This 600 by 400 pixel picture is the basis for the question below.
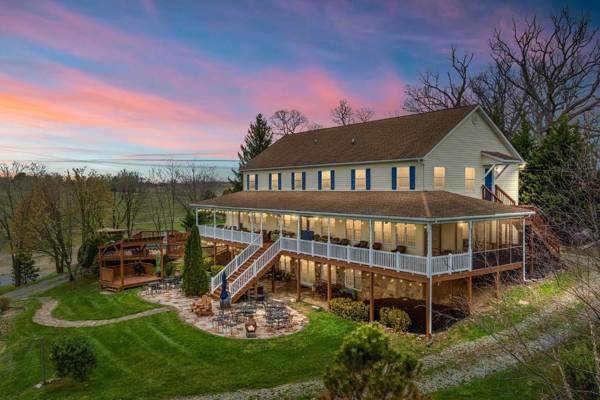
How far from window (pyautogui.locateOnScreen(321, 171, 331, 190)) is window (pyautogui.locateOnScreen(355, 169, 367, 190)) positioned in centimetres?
262

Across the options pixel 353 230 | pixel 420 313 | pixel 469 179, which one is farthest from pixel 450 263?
pixel 469 179

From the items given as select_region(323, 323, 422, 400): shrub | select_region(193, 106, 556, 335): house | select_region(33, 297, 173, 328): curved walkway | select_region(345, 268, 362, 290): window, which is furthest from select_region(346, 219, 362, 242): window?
select_region(323, 323, 422, 400): shrub

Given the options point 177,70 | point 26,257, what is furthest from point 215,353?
point 26,257

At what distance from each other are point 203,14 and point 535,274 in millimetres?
27764

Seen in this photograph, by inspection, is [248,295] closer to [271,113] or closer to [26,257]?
[26,257]

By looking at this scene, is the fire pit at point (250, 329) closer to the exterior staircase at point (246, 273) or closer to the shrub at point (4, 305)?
the exterior staircase at point (246, 273)

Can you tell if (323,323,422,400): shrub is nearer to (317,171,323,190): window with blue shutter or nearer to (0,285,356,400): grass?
(0,285,356,400): grass

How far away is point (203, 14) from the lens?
29.5m

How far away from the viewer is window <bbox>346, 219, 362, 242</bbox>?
2522 cm

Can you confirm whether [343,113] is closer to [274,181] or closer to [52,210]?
[274,181]

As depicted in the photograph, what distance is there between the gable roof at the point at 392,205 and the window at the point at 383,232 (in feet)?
5.23

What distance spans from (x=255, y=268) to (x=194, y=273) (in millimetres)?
4102

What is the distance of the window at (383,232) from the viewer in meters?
23.2

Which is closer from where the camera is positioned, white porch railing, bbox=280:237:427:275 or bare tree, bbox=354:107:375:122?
white porch railing, bbox=280:237:427:275
